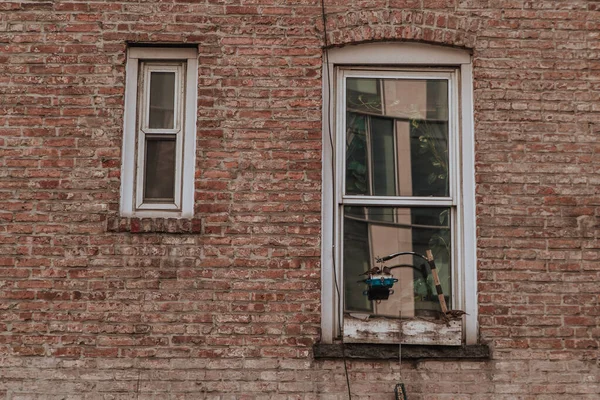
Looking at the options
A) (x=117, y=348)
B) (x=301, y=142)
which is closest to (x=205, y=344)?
(x=117, y=348)

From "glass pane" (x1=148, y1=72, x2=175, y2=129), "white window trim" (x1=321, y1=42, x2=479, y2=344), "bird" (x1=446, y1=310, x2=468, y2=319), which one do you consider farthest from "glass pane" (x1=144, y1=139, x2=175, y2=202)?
"bird" (x1=446, y1=310, x2=468, y2=319)

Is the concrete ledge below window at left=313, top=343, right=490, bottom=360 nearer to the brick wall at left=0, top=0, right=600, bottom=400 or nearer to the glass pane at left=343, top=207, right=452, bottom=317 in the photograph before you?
the brick wall at left=0, top=0, right=600, bottom=400

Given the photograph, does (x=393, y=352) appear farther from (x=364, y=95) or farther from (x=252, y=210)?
(x=364, y=95)

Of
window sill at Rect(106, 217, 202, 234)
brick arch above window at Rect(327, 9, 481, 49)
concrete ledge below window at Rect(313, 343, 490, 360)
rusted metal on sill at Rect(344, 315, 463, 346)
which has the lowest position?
concrete ledge below window at Rect(313, 343, 490, 360)

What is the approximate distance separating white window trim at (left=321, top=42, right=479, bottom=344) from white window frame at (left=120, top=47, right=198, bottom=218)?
3.42 feet

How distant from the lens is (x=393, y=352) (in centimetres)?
638

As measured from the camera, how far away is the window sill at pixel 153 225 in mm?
6480

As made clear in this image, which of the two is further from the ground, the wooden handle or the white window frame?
the white window frame

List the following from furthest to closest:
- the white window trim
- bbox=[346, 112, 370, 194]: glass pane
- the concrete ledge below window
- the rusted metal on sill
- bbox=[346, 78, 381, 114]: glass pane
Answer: bbox=[346, 78, 381, 114]: glass pane
bbox=[346, 112, 370, 194]: glass pane
the white window trim
the rusted metal on sill
the concrete ledge below window

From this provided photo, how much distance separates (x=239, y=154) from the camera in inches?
261

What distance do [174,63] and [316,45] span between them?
1130 mm

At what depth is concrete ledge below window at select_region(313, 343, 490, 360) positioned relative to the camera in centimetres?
635

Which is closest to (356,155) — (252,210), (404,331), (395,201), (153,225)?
(395,201)

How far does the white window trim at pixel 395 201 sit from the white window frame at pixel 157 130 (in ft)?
3.42
